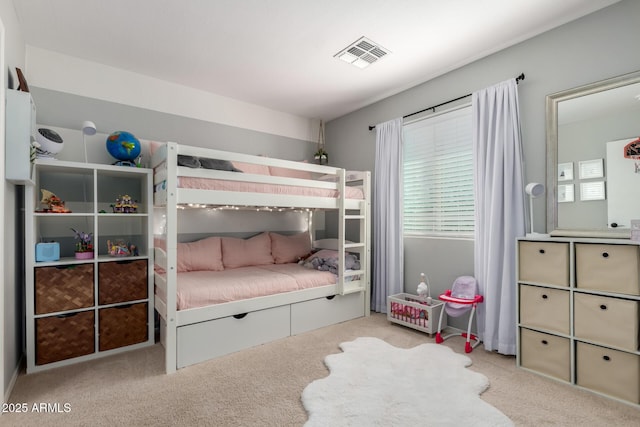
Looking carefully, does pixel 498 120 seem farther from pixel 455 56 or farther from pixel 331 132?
pixel 331 132

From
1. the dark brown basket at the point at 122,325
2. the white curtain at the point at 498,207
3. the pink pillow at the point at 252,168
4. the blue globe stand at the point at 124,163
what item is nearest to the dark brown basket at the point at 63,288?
the dark brown basket at the point at 122,325

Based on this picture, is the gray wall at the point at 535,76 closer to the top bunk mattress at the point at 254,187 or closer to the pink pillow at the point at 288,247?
the top bunk mattress at the point at 254,187

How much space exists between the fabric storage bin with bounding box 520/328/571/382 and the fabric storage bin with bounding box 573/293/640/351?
0.15 meters

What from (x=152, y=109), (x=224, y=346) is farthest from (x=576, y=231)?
(x=152, y=109)

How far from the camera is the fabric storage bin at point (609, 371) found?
6.28 feet

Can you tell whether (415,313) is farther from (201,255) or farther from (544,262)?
(201,255)

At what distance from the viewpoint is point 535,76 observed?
2.61 meters

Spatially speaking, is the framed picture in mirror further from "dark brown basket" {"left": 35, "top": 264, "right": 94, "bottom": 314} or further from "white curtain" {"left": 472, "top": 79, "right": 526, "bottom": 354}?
"dark brown basket" {"left": 35, "top": 264, "right": 94, "bottom": 314}

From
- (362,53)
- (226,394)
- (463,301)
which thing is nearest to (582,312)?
(463,301)

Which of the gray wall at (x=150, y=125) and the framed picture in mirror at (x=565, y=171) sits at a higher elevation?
the gray wall at (x=150, y=125)

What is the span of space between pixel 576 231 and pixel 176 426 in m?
2.92

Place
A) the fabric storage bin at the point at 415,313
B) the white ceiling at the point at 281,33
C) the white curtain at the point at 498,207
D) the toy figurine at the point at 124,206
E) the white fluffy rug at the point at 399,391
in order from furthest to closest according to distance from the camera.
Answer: the fabric storage bin at the point at 415,313 < the toy figurine at the point at 124,206 < the white curtain at the point at 498,207 < the white ceiling at the point at 281,33 < the white fluffy rug at the point at 399,391

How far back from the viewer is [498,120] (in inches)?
108

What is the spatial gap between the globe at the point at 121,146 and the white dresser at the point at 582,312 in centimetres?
341
